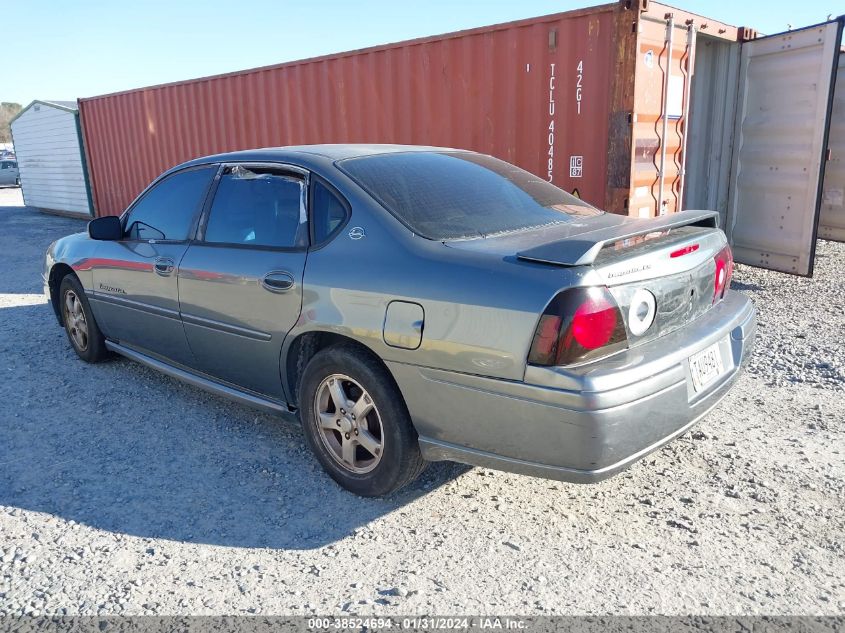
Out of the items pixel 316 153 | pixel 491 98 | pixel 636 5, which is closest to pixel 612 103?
pixel 636 5

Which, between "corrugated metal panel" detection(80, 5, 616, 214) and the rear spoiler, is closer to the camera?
the rear spoiler

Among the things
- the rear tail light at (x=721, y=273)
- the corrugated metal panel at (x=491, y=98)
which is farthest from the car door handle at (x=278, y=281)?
the corrugated metal panel at (x=491, y=98)

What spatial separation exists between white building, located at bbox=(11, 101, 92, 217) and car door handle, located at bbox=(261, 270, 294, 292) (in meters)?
14.1

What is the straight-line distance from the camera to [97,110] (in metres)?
13.6

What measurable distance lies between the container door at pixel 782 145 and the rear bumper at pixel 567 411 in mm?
4814

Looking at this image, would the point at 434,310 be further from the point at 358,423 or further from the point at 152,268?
the point at 152,268

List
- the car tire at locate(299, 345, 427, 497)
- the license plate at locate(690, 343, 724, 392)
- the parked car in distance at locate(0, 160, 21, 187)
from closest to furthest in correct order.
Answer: the license plate at locate(690, 343, 724, 392) → the car tire at locate(299, 345, 427, 497) → the parked car in distance at locate(0, 160, 21, 187)

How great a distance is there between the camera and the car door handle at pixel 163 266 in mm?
3733

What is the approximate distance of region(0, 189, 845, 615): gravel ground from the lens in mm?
2332

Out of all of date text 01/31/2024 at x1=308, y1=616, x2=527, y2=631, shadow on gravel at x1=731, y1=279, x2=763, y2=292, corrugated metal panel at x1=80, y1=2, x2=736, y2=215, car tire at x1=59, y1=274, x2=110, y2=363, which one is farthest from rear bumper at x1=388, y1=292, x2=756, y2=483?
shadow on gravel at x1=731, y1=279, x2=763, y2=292

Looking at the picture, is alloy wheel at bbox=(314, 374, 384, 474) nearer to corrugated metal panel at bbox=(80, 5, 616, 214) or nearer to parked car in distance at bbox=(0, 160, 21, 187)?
corrugated metal panel at bbox=(80, 5, 616, 214)

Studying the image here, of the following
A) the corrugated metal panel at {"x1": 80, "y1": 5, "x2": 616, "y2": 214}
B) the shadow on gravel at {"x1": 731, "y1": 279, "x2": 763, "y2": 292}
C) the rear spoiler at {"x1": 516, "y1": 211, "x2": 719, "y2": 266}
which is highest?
the corrugated metal panel at {"x1": 80, "y1": 5, "x2": 616, "y2": 214}

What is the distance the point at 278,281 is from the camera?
10.1 feet

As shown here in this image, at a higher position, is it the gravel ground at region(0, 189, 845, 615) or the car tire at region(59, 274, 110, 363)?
the car tire at region(59, 274, 110, 363)
